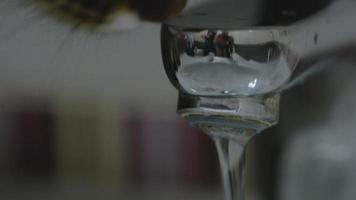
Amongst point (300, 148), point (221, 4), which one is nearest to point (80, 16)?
point (221, 4)

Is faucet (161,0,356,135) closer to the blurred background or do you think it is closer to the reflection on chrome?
the reflection on chrome

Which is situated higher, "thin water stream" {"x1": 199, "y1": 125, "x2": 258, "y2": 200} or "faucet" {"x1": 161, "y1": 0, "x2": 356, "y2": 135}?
"faucet" {"x1": 161, "y1": 0, "x2": 356, "y2": 135}

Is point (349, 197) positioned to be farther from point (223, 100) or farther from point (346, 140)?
point (223, 100)

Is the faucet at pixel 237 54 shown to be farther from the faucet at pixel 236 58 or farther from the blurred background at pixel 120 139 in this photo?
the blurred background at pixel 120 139

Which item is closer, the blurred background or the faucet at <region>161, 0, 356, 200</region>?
the faucet at <region>161, 0, 356, 200</region>

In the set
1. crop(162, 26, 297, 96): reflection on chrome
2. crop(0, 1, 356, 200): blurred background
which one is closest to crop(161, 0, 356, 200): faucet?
crop(162, 26, 297, 96): reflection on chrome
